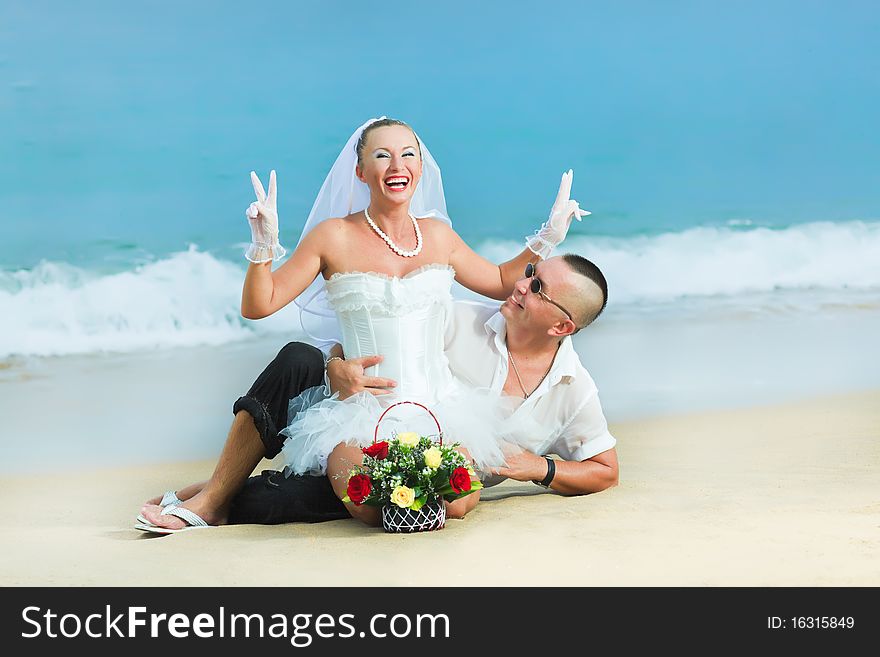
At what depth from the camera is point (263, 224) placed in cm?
378

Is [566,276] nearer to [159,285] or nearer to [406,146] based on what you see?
[406,146]

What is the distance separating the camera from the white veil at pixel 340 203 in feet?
14.1

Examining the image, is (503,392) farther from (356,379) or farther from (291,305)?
(291,305)

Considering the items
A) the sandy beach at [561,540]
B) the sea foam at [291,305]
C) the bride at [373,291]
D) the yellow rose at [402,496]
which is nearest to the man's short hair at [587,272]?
the bride at [373,291]

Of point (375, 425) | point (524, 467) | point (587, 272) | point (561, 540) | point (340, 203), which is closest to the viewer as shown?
point (561, 540)

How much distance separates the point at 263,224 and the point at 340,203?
1.92ft

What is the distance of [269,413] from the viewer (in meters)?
4.09

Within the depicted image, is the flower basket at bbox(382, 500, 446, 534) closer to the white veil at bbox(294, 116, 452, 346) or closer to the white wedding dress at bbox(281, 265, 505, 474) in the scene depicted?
the white wedding dress at bbox(281, 265, 505, 474)

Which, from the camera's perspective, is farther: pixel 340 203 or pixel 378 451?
pixel 340 203

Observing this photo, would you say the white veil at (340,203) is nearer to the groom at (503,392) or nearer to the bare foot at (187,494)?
the groom at (503,392)

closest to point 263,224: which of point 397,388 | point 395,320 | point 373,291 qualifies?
point 373,291

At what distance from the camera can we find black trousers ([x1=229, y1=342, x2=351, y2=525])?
4.09 metres

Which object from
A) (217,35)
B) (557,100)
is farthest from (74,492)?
(557,100)

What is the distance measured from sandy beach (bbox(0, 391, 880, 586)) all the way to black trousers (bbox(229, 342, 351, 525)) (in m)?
0.13
